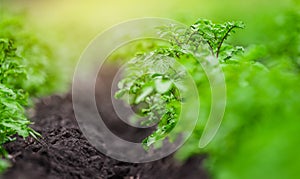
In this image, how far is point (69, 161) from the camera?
4184 mm

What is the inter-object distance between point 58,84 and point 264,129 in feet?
20.5

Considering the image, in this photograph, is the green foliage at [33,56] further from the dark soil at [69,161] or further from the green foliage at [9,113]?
the dark soil at [69,161]

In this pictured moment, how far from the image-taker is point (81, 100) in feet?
26.8

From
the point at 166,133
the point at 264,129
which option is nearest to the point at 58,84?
the point at 166,133

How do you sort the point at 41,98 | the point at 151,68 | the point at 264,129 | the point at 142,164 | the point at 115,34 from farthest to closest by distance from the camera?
the point at 41,98, the point at 115,34, the point at 142,164, the point at 151,68, the point at 264,129

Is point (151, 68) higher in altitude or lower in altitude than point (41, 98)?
lower

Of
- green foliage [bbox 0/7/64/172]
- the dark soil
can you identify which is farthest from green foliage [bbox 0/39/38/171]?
the dark soil

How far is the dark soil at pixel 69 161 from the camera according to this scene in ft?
11.2

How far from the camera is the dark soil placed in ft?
11.2

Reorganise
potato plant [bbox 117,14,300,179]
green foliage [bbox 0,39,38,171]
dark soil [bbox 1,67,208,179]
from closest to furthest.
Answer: potato plant [bbox 117,14,300,179], dark soil [bbox 1,67,208,179], green foliage [bbox 0,39,38,171]

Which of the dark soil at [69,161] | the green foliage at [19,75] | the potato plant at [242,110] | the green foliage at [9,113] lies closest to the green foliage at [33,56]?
the green foliage at [19,75]

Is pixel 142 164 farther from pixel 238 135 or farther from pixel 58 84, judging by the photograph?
pixel 58 84

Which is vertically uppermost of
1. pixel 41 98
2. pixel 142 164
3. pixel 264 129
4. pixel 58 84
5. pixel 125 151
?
pixel 58 84

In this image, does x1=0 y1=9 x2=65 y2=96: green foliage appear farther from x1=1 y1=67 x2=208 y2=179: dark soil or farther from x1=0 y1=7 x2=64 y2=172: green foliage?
x1=1 y1=67 x2=208 y2=179: dark soil
